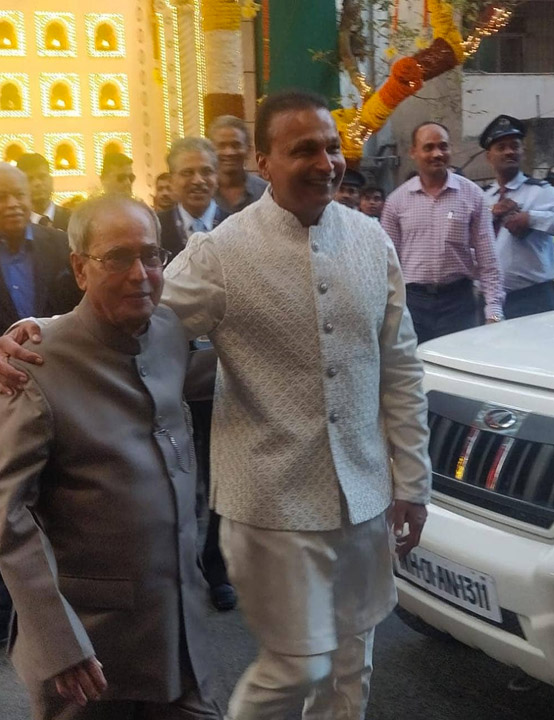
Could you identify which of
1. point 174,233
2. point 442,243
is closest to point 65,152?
point 442,243

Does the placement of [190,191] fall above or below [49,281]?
above

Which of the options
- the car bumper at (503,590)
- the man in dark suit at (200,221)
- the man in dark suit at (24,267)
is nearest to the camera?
the car bumper at (503,590)

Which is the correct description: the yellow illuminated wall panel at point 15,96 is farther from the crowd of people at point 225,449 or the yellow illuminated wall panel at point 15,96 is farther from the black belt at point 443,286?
the crowd of people at point 225,449

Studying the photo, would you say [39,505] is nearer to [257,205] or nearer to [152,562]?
[152,562]

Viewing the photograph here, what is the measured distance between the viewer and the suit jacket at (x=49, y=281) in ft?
13.8

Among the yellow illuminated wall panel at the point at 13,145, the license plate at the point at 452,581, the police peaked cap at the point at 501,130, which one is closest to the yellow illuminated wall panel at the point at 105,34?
the yellow illuminated wall panel at the point at 13,145

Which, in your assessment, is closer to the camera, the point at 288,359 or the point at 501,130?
the point at 288,359

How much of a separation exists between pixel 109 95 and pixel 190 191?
398 cm

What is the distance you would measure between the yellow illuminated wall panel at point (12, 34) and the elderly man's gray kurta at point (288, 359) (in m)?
5.40

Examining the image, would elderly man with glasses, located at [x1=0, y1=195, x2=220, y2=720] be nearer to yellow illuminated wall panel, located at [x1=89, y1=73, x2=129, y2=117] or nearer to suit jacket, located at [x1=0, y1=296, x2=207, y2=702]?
suit jacket, located at [x1=0, y1=296, x2=207, y2=702]

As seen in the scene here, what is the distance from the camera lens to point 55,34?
7215mm

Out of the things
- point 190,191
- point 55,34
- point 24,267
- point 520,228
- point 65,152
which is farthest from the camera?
point 65,152

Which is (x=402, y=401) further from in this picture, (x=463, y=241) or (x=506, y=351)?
(x=463, y=241)

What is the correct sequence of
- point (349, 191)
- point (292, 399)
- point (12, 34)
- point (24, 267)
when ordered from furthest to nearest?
point (12, 34) → point (349, 191) → point (24, 267) → point (292, 399)
